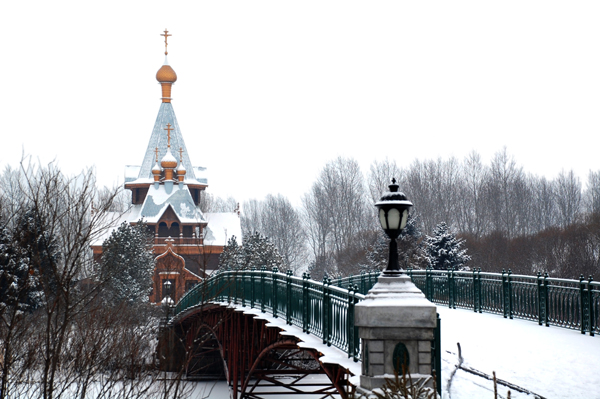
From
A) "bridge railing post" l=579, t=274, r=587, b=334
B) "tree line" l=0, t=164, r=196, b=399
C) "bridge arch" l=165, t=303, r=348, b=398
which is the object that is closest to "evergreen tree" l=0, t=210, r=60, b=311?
"tree line" l=0, t=164, r=196, b=399

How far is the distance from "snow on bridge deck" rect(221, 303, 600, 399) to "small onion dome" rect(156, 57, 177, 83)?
51944 mm

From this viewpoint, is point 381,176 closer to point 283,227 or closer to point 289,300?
point 283,227

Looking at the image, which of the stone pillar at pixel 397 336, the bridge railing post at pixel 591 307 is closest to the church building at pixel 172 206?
the bridge railing post at pixel 591 307

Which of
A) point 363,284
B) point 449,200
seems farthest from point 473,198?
point 363,284

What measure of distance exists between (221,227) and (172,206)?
597 centimetres

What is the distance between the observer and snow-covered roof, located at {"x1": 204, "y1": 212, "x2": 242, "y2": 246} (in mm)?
57656

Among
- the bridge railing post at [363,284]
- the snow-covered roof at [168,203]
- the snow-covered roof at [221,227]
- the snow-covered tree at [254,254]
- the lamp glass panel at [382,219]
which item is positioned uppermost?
the snow-covered roof at [168,203]

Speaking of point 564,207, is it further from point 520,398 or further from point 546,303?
point 520,398

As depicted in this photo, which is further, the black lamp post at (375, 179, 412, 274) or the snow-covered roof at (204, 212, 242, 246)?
the snow-covered roof at (204, 212, 242, 246)

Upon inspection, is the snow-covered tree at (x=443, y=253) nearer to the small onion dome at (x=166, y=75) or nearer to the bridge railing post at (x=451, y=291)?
the bridge railing post at (x=451, y=291)

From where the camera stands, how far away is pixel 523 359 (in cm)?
1130

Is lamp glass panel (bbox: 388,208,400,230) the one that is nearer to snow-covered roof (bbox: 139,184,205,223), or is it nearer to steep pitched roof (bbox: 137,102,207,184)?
snow-covered roof (bbox: 139,184,205,223)

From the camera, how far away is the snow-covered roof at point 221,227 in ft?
189

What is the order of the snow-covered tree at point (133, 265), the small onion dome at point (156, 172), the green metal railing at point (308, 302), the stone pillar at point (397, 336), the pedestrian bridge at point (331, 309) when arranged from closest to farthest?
the stone pillar at point (397, 336)
the green metal railing at point (308, 302)
the pedestrian bridge at point (331, 309)
the snow-covered tree at point (133, 265)
the small onion dome at point (156, 172)
